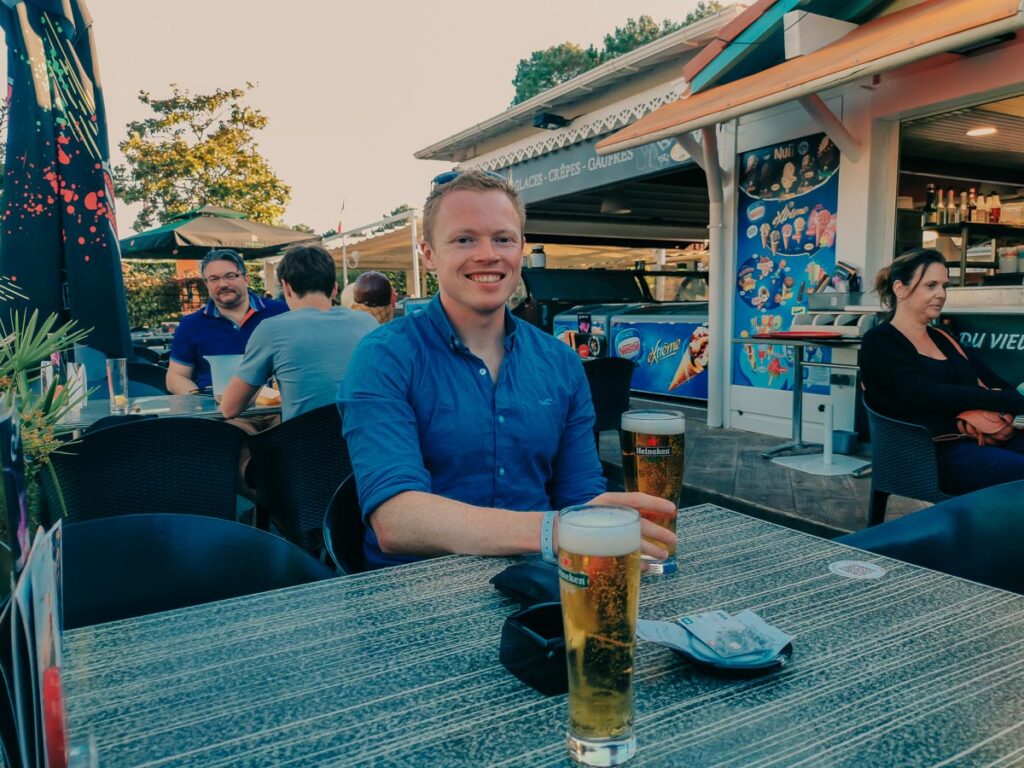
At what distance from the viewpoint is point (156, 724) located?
0.76m

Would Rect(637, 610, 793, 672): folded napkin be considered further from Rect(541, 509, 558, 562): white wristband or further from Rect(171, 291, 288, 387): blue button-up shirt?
Rect(171, 291, 288, 387): blue button-up shirt

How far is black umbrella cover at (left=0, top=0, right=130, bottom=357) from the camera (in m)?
3.25

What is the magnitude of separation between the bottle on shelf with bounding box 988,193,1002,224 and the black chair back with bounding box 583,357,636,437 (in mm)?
4859

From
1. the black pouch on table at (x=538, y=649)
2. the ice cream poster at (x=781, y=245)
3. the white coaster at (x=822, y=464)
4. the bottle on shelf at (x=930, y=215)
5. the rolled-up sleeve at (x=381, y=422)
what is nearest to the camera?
the black pouch on table at (x=538, y=649)

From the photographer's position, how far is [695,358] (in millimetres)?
6488

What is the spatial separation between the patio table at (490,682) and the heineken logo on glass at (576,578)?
167 millimetres

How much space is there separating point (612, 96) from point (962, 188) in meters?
3.83

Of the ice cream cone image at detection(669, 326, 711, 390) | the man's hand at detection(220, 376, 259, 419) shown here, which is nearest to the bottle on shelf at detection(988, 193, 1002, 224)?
the ice cream cone image at detection(669, 326, 711, 390)

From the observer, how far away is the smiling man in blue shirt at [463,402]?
4.61 ft

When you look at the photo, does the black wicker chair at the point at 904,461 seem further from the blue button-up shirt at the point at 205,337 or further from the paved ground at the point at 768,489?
the blue button-up shirt at the point at 205,337

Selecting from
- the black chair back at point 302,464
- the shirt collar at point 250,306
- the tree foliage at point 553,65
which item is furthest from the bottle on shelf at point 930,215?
the tree foliage at point 553,65

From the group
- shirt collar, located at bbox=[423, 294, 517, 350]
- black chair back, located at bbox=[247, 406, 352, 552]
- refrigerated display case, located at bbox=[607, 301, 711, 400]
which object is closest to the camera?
shirt collar, located at bbox=[423, 294, 517, 350]

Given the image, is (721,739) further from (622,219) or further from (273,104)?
(273,104)

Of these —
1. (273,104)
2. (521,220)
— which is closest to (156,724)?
(521,220)
